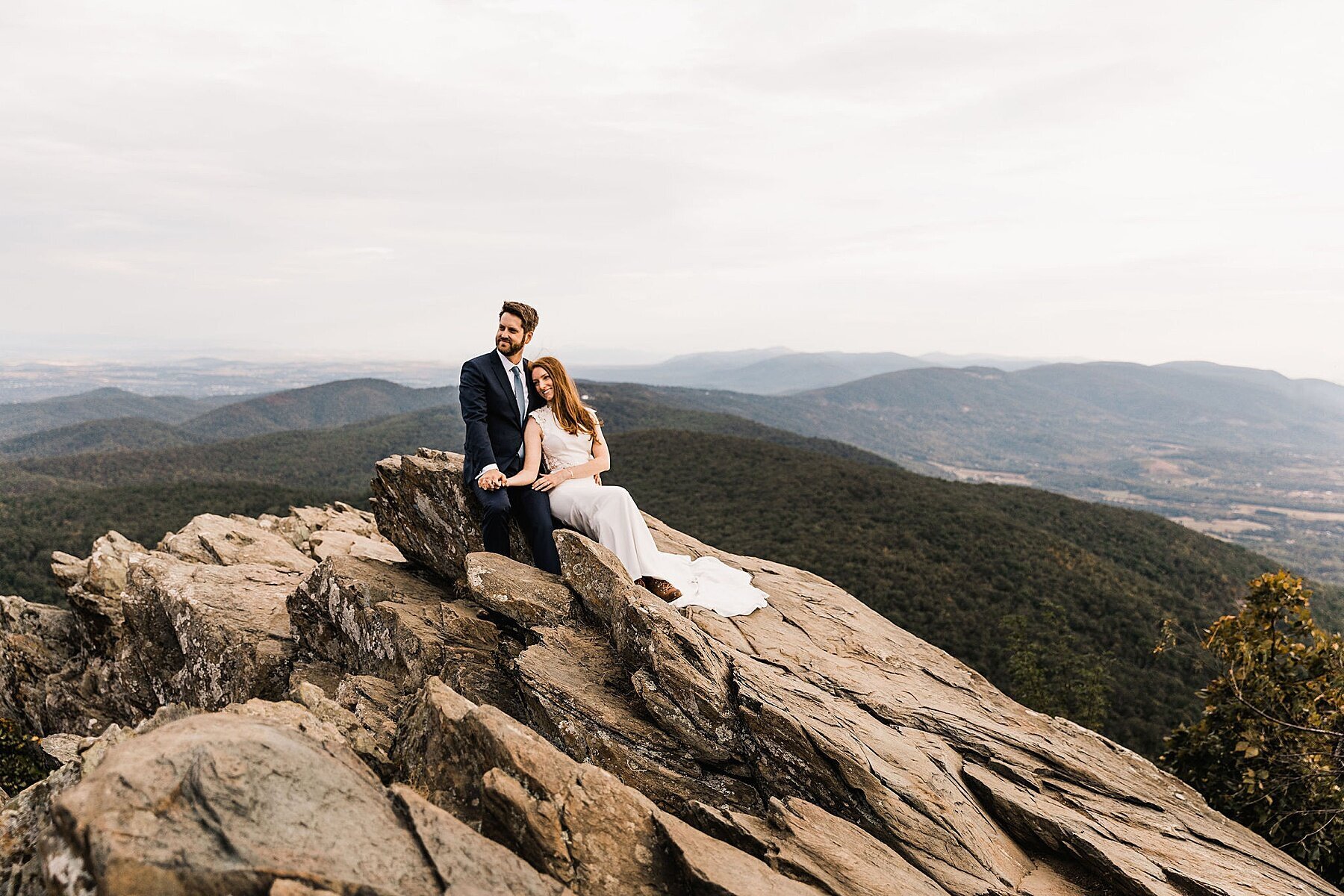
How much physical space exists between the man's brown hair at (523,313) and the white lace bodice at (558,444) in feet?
4.64

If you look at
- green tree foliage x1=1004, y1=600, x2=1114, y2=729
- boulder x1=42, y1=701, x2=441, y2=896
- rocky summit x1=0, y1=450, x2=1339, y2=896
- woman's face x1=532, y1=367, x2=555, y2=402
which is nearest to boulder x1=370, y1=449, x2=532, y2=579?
rocky summit x1=0, y1=450, x2=1339, y2=896

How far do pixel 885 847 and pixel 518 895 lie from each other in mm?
3926

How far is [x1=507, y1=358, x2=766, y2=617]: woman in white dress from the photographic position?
1025cm

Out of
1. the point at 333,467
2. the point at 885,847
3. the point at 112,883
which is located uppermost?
the point at 112,883

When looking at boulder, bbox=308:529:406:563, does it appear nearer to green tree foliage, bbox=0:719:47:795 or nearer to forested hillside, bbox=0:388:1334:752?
green tree foliage, bbox=0:719:47:795

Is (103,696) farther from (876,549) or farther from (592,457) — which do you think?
(876,549)

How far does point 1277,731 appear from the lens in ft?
44.5

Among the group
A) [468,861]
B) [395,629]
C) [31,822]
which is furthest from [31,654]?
A: [468,861]

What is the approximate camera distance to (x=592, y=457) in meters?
11.0

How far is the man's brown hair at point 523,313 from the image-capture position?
34.1ft

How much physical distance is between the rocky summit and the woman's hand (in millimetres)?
1015

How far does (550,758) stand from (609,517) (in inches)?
183

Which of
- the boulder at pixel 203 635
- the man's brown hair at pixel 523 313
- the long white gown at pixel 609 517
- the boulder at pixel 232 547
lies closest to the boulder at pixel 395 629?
the boulder at pixel 203 635

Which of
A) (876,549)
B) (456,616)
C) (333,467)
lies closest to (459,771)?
(456,616)
